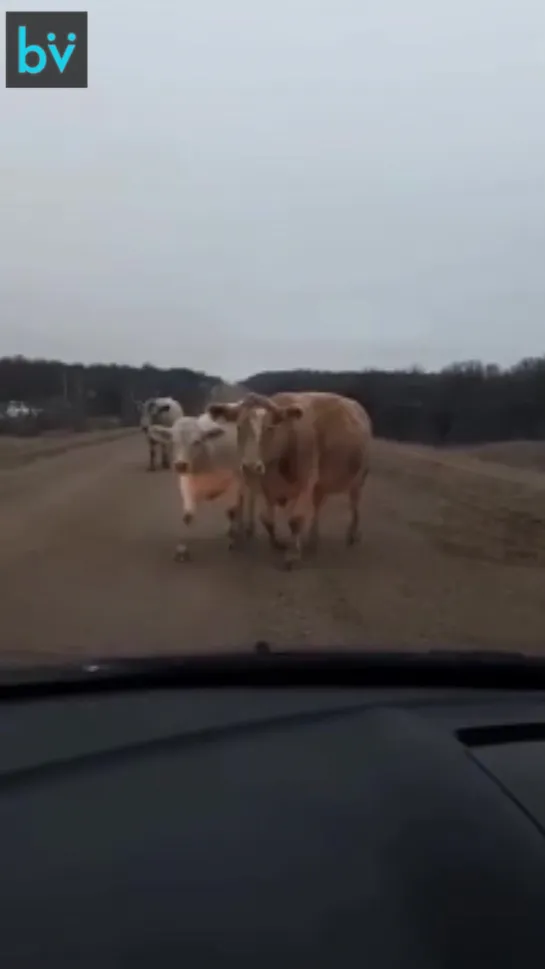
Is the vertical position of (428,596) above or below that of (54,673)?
below

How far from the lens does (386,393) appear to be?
2027 centimetres

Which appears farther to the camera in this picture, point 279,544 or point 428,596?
point 279,544

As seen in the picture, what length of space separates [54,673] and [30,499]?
14599 mm

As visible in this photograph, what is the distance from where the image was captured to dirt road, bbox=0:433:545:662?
8172 mm

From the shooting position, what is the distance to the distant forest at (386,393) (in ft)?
58.0

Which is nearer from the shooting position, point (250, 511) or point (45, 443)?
point (250, 511)

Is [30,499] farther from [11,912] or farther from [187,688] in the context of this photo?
[11,912]

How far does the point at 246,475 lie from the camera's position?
13.3 metres

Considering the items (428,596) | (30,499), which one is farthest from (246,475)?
(30,499)

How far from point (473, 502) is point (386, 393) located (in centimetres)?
273

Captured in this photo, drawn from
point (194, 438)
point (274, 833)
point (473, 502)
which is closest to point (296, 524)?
point (194, 438)

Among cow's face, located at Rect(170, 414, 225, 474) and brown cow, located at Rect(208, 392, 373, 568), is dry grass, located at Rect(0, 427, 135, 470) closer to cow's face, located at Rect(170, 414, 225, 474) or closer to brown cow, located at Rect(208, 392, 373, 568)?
cow's face, located at Rect(170, 414, 225, 474)

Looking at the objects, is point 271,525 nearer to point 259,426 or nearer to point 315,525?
point 315,525

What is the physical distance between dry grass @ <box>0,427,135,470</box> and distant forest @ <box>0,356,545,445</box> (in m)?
0.73
